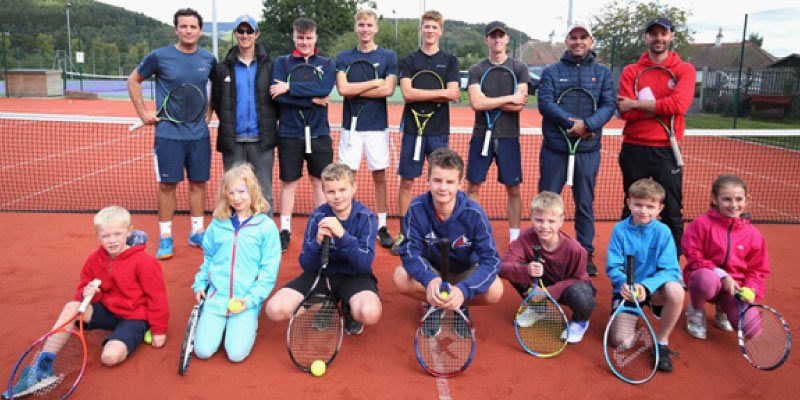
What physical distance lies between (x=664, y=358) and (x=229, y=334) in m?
2.29

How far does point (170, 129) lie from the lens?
4727 millimetres

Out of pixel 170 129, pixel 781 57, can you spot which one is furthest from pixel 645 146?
pixel 781 57

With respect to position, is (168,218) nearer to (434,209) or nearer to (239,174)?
(239,174)

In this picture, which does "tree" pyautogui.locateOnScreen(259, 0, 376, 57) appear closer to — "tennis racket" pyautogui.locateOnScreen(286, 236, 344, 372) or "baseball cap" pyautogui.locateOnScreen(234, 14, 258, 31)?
"baseball cap" pyautogui.locateOnScreen(234, 14, 258, 31)

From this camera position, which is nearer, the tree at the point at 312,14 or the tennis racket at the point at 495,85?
the tennis racket at the point at 495,85

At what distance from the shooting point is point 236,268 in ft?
11.2

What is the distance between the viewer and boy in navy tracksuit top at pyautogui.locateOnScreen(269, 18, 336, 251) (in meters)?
4.82

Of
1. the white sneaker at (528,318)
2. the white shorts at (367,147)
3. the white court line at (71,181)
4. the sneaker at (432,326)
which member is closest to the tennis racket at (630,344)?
the white sneaker at (528,318)

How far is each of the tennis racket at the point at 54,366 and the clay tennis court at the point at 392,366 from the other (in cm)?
9

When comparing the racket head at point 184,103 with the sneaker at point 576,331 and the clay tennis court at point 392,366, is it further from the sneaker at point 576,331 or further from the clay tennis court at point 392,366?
the sneaker at point 576,331

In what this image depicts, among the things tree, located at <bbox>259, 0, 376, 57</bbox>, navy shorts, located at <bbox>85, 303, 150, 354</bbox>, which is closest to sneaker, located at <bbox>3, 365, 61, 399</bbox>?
navy shorts, located at <bbox>85, 303, 150, 354</bbox>

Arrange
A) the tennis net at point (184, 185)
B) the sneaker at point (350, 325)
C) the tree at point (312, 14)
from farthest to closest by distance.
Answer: the tree at point (312, 14) < the tennis net at point (184, 185) < the sneaker at point (350, 325)

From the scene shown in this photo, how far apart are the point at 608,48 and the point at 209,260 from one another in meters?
18.5

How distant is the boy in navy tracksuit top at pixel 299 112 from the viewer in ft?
15.8
